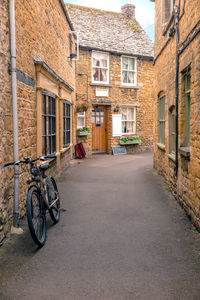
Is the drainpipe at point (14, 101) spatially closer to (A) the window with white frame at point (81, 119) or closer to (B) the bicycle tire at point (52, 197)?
(B) the bicycle tire at point (52, 197)

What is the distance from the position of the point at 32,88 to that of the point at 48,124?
181 cm

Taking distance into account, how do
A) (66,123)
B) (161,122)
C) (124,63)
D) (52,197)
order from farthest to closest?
1. (124,63)
2. (66,123)
3. (161,122)
4. (52,197)

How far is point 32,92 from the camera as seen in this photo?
5738mm

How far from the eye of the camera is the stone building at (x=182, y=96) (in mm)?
4676

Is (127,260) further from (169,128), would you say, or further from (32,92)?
(169,128)

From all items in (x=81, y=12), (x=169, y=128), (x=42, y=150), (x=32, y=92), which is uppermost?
(x=81, y=12)

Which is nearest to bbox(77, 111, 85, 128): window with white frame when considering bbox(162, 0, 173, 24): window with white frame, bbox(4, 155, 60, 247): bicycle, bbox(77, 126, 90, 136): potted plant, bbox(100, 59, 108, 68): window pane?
bbox(77, 126, 90, 136): potted plant

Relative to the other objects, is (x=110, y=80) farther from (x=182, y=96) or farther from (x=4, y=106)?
(x=4, y=106)

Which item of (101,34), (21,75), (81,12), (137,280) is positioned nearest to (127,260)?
(137,280)

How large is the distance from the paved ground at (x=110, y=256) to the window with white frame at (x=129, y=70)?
10873 mm

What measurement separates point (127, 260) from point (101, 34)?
14.6 metres

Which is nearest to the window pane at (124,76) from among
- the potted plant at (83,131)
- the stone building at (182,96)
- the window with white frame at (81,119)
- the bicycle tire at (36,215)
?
the window with white frame at (81,119)

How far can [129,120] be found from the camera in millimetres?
16312

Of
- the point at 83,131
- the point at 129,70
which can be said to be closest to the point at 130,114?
the point at 129,70
